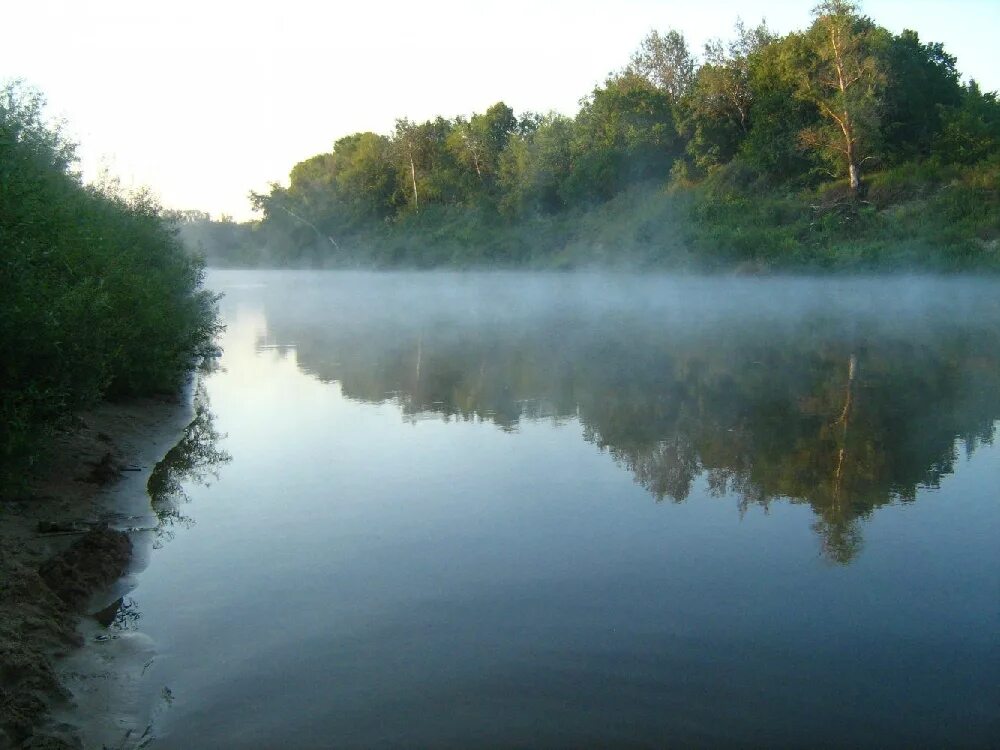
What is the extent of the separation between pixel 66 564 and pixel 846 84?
47.4 m

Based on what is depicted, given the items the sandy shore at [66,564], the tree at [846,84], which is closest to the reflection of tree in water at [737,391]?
the sandy shore at [66,564]

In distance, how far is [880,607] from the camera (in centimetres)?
689

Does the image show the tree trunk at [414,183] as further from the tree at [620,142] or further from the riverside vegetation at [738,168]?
the tree at [620,142]

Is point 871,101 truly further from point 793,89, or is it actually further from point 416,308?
point 416,308

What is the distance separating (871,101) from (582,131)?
30.1 meters

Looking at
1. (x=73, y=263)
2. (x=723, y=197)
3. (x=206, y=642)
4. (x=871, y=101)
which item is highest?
(x=871, y=101)

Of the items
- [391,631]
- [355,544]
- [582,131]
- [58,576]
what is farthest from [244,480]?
[582,131]

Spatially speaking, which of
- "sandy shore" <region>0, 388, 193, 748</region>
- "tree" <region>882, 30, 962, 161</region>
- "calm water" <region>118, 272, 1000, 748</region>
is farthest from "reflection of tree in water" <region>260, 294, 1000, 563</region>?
"tree" <region>882, 30, 962, 161</region>

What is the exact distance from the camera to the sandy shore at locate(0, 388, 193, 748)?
17.2 feet

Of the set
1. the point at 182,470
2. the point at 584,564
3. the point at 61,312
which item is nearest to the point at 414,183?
the point at 182,470

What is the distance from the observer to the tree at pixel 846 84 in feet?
152

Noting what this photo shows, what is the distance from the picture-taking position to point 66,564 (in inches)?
289

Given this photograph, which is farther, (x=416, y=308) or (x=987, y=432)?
(x=416, y=308)

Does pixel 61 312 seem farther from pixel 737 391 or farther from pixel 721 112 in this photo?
pixel 721 112
